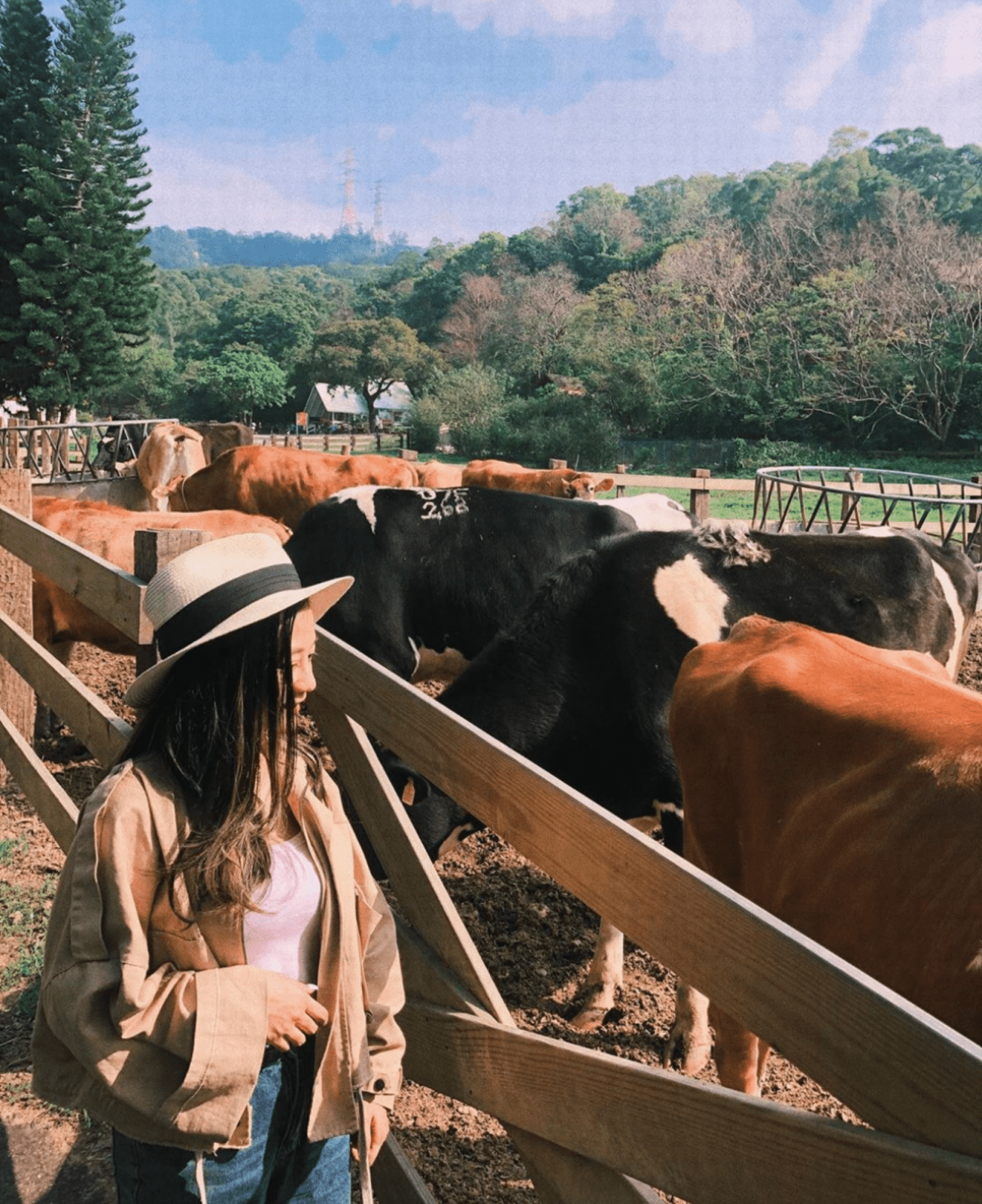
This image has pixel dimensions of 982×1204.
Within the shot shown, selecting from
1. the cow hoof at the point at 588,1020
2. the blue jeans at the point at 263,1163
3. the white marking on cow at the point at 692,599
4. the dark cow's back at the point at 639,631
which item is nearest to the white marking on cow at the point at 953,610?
the dark cow's back at the point at 639,631

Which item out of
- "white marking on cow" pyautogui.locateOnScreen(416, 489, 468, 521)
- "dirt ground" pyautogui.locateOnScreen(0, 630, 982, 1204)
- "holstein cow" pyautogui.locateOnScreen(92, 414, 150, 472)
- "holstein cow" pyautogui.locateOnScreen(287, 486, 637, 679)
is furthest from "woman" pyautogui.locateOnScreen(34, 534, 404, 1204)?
"holstein cow" pyautogui.locateOnScreen(92, 414, 150, 472)

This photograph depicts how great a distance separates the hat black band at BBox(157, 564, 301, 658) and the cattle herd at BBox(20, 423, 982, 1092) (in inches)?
60.5

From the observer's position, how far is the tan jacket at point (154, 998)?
1597mm

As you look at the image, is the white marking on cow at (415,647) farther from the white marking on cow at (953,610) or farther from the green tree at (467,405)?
the green tree at (467,405)

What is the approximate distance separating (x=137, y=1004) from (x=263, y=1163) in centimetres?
43

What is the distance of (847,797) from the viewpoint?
2.63 m

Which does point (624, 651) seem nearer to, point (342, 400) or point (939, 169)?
point (342, 400)

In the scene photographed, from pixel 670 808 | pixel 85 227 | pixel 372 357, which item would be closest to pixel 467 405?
pixel 85 227

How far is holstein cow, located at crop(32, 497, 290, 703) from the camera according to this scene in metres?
6.67

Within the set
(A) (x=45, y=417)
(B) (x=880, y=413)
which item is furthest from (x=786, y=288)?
(A) (x=45, y=417)

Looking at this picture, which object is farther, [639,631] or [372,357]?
[372,357]

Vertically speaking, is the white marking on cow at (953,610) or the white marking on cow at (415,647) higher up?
the white marking on cow at (953,610)

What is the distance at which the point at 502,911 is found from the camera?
4.89 m

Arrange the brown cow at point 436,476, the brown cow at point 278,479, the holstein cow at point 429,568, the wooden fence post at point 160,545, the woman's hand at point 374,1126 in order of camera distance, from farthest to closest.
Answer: the brown cow at point 436,476 < the brown cow at point 278,479 < the holstein cow at point 429,568 < the wooden fence post at point 160,545 < the woman's hand at point 374,1126
